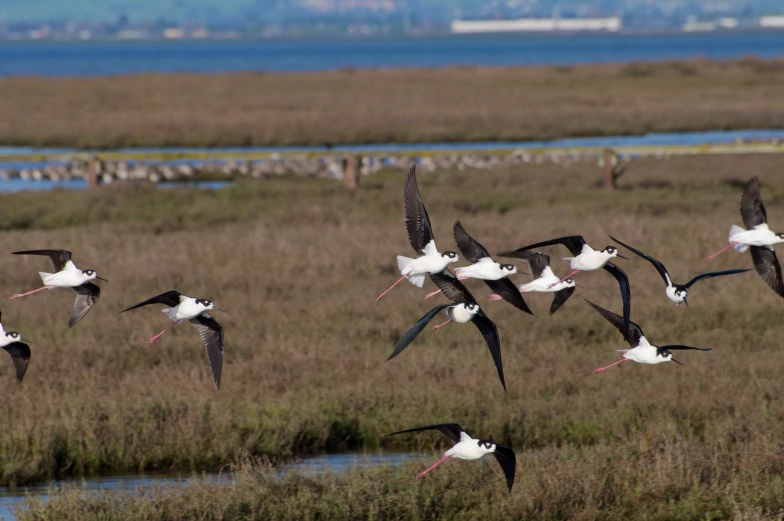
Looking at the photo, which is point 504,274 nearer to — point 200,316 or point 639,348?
point 639,348

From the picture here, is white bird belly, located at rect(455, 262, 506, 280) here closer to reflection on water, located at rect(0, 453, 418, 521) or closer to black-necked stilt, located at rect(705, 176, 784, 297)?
black-necked stilt, located at rect(705, 176, 784, 297)

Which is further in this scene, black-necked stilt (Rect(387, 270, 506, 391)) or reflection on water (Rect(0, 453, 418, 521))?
reflection on water (Rect(0, 453, 418, 521))

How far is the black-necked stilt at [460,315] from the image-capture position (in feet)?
21.6

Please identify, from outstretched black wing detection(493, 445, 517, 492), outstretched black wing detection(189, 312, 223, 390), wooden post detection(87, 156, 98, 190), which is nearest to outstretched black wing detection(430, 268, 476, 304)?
outstretched black wing detection(493, 445, 517, 492)

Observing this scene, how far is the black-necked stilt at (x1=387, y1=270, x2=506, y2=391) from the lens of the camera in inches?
259

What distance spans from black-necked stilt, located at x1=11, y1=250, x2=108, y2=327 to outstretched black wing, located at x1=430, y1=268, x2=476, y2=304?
2.14m

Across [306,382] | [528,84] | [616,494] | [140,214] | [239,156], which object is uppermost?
[528,84]

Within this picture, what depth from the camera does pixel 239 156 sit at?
88.7ft

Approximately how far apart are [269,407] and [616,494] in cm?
356

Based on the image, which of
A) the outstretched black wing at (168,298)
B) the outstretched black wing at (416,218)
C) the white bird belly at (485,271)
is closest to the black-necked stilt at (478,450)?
the white bird belly at (485,271)

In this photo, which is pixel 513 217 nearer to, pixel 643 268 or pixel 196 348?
pixel 643 268

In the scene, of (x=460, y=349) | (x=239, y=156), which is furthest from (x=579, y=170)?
(x=460, y=349)

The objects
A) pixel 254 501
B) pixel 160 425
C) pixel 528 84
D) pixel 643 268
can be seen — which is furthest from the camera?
pixel 528 84

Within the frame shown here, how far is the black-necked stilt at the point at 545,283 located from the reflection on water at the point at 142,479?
2.15m
